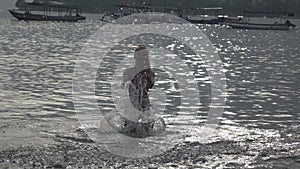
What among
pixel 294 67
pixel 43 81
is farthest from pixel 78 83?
pixel 294 67

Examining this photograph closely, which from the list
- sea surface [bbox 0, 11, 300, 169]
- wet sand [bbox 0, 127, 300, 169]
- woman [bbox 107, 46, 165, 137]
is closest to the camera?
wet sand [bbox 0, 127, 300, 169]

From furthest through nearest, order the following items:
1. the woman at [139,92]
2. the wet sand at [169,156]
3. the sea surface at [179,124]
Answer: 1. the woman at [139,92]
2. the sea surface at [179,124]
3. the wet sand at [169,156]

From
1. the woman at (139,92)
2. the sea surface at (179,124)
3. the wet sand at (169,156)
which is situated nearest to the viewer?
the wet sand at (169,156)

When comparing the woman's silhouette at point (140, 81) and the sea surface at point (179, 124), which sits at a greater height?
the woman's silhouette at point (140, 81)

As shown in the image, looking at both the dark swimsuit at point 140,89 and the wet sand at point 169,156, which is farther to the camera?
the dark swimsuit at point 140,89

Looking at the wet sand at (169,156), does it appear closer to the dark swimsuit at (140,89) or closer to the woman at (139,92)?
the woman at (139,92)

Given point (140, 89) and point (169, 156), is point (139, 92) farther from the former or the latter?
point (169, 156)

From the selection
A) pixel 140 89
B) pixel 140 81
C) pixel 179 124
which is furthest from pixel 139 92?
pixel 179 124

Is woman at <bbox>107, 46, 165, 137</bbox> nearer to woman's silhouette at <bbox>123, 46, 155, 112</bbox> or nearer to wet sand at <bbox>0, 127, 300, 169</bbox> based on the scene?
woman's silhouette at <bbox>123, 46, 155, 112</bbox>

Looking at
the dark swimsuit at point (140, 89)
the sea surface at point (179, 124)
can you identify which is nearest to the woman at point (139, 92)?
the dark swimsuit at point (140, 89)

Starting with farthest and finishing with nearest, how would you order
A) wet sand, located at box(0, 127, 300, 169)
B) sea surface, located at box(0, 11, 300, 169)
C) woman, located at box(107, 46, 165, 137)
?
woman, located at box(107, 46, 165, 137) < sea surface, located at box(0, 11, 300, 169) < wet sand, located at box(0, 127, 300, 169)

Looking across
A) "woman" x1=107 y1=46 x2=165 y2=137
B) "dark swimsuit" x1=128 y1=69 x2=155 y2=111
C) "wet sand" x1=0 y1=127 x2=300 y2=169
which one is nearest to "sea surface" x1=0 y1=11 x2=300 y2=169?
"wet sand" x1=0 y1=127 x2=300 y2=169

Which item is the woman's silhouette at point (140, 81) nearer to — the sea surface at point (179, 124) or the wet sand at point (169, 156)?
the sea surface at point (179, 124)

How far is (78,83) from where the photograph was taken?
88.9 feet
